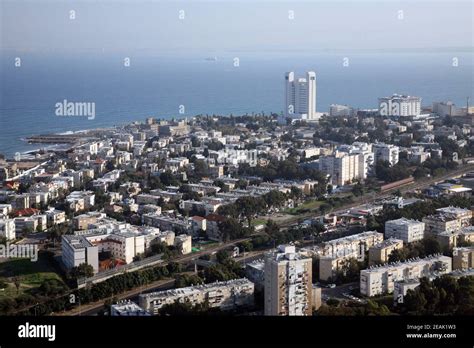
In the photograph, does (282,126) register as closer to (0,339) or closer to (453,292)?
(453,292)

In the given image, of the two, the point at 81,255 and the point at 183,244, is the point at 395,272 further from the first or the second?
the point at 81,255

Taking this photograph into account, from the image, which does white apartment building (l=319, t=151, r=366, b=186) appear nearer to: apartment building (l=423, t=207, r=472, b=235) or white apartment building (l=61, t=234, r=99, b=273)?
apartment building (l=423, t=207, r=472, b=235)

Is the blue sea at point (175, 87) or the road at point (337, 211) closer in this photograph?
the road at point (337, 211)

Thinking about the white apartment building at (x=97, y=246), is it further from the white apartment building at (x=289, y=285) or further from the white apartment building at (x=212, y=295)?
the white apartment building at (x=289, y=285)

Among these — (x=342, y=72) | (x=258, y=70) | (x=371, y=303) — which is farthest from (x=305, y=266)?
(x=342, y=72)

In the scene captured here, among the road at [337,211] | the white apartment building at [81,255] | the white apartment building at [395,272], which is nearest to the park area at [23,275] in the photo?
the white apartment building at [81,255]

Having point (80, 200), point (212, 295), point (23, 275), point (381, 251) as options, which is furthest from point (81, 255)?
point (80, 200)

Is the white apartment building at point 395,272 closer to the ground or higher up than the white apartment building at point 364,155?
closer to the ground

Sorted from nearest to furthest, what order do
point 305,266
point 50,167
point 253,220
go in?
1. point 305,266
2. point 253,220
3. point 50,167
